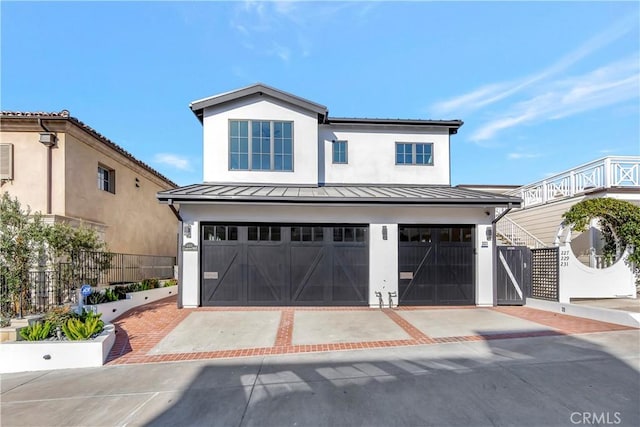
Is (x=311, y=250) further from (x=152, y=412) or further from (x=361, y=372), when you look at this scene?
(x=152, y=412)

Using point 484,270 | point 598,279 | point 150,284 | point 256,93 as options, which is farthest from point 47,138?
point 598,279

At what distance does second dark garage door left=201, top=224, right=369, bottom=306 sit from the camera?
10008 millimetres

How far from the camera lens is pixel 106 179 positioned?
12906mm

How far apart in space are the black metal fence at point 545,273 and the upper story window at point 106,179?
52.7 feet

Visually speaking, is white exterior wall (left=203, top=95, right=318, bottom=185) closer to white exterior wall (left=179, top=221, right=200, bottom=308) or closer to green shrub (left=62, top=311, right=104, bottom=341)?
white exterior wall (left=179, top=221, right=200, bottom=308)

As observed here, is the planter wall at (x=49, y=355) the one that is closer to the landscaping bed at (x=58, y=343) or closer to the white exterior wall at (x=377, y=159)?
the landscaping bed at (x=58, y=343)

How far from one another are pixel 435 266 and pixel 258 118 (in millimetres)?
8404

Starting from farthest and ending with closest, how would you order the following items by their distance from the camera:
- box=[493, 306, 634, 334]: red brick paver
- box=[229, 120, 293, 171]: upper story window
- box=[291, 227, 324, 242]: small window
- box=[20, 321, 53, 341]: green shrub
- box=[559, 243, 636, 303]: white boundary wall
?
1. box=[229, 120, 293, 171]: upper story window
2. box=[291, 227, 324, 242]: small window
3. box=[559, 243, 636, 303]: white boundary wall
4. box=[493, 306, 634, 334]: red brick paver
5. box=[20, 321, 53, 341]: green shrub

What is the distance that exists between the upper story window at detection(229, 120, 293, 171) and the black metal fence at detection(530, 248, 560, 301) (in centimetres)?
902

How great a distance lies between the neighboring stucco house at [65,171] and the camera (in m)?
9.95

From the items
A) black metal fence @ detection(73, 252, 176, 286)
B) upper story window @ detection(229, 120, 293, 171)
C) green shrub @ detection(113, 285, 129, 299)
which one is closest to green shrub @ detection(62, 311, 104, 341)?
black metal fence @ detection(73, 252, 176, 286)

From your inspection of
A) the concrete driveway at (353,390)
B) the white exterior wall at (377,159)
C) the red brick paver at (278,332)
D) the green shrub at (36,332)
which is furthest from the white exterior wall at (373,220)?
the concrete driveway at (353,390)

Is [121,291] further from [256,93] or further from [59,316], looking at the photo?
[256,93]

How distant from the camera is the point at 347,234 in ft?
34.0
